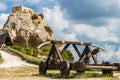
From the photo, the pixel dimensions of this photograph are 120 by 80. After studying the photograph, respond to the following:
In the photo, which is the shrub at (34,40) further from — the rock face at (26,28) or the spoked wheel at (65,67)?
the spoked wheel at (65,67)

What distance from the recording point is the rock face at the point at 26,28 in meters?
82.5

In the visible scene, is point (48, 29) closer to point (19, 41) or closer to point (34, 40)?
point (34, 40)

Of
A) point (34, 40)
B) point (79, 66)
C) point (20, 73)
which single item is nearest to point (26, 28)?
point (34, 40)

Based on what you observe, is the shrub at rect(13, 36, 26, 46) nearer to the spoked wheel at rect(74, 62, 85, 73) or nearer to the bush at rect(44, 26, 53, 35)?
the bush at rect(44, 26, 53, 35)

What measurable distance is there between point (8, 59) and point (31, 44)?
2309 cm

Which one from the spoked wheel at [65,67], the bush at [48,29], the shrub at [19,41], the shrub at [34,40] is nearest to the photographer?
the spoked wheel at [65,67]

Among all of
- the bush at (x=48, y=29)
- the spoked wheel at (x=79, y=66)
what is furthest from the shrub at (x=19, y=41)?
the spoked wheel at (x=79, y=66)

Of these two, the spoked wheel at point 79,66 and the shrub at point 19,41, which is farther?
the shrub at point 19,41

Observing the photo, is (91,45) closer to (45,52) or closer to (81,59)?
(81,59)

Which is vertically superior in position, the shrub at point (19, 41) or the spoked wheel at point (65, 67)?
the shrub at point (19, 41)

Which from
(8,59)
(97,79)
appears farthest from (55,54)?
(8,59)

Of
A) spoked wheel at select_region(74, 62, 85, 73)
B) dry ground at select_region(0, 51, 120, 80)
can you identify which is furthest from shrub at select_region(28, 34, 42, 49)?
spoked wheel at select_region(74, 62, 85, 73)

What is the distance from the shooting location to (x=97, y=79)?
21234mm

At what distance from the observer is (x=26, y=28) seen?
84.1m
